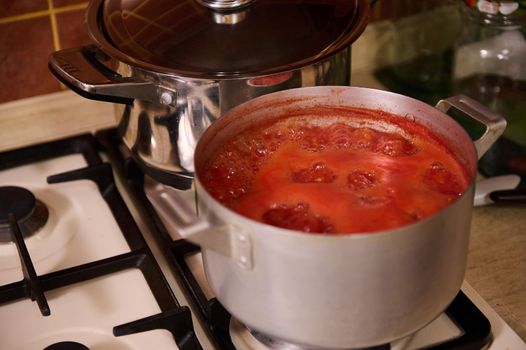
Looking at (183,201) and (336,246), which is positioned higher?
(336,246)

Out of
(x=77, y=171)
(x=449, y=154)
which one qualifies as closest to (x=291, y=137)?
(x=449, y=154)

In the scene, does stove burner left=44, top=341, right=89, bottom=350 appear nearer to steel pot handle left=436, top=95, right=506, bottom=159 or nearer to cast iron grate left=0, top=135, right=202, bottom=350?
cast iron grate left=0, top=135, right=202, bottom=350

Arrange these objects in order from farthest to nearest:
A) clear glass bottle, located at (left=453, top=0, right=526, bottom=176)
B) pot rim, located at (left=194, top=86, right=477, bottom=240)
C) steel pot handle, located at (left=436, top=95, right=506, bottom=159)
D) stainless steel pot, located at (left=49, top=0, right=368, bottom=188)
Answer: clear glass bottle, located at (left=453, top=0, right=526, bottom=176), stainless steel pot, located at (left=49, top=0, right=368, bottom=188), steel pot handle, located at (left=436, top=95, right=506, bottom=159), pot rim, located at (left=194, top=86, right=477, bottom=240)

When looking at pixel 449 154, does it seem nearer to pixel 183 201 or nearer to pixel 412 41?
pixel 183 201

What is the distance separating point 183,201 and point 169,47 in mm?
207

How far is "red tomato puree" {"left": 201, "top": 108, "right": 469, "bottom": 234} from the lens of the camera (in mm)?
624

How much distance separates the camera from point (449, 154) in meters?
0.69

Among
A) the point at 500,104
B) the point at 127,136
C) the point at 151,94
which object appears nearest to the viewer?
the point at 151,94

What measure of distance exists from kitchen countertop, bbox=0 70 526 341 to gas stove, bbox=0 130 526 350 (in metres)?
0.04

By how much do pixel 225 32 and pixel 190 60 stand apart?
60 millimetres

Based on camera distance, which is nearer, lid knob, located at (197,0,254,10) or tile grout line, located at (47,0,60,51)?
lid knob, located at (197,0,254,10)

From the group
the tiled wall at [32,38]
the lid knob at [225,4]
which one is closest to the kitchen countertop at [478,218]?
the tiled wall at [32,38]

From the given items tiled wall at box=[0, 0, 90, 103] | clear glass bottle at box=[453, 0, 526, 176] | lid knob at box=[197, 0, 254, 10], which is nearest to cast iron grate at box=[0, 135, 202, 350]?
tiled wall at box=[0, 0, 90, 103]

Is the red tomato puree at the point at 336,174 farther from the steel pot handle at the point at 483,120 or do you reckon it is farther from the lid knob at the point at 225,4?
the lid knob at the point at 225,4
